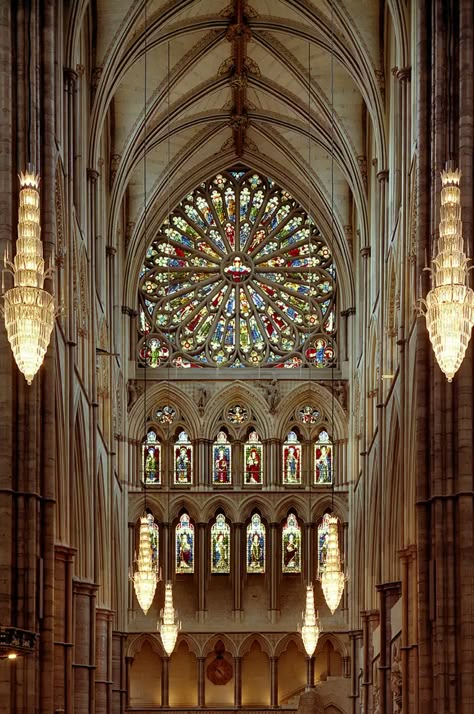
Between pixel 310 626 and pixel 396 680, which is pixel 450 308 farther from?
pixel 310 626

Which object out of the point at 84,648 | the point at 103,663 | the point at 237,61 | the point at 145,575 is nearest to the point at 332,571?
the point at 145,575

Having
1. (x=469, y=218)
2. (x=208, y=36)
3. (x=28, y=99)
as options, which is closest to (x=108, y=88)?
(x=208, y=36)

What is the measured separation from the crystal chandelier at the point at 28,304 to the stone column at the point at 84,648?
16.7 meters

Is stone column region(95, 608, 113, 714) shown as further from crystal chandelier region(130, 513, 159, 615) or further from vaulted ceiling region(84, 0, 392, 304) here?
vaulted ceiling region(84, 0, 392, 304)

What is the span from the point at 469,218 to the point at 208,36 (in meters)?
19.2

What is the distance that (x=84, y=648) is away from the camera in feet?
135

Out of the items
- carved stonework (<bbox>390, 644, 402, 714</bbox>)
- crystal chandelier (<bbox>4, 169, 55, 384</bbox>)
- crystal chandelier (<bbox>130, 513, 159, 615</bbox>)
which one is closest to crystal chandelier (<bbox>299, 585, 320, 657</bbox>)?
carved stonework (<bbox>390, 644, 402, 714</bbox>)

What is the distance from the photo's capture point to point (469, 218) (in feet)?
100

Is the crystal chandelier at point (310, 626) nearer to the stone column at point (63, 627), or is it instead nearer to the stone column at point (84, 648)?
the stone column at point (84, 648)

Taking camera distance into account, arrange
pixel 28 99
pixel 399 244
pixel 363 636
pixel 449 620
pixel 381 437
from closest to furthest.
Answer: pixel 449 620 → pixel 28 99 → pixel 399 244 → pixel 381 437 → pixel 363 636

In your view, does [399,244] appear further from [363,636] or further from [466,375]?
[363,636]

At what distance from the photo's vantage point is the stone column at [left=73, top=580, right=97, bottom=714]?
40875mm

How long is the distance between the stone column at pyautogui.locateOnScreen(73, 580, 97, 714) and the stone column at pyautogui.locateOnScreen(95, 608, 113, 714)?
5.89m

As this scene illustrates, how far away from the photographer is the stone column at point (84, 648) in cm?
4088
